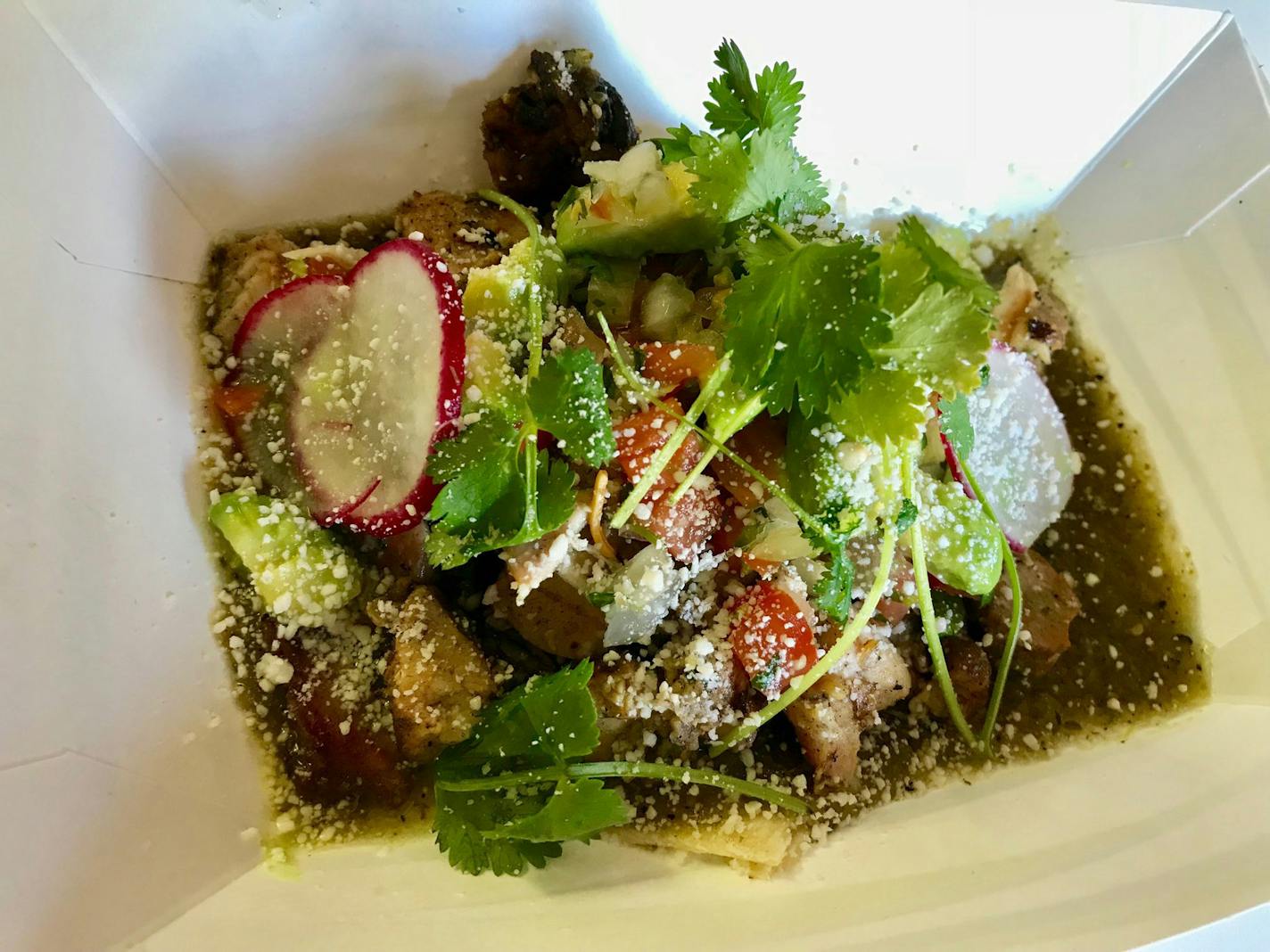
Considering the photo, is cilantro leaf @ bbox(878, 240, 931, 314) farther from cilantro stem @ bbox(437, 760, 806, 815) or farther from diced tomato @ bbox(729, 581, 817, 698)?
cilantro stem @ bbox(437, 760, 806, 815)

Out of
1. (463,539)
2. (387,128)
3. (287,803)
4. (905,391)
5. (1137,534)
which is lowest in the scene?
(1137,534)

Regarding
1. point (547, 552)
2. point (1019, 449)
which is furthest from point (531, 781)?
point (1019, 449)

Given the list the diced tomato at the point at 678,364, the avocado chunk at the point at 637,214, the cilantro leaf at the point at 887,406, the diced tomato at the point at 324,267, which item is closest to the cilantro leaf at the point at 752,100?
the avocado chunk at the point at 637,214

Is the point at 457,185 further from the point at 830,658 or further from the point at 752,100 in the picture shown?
the point at 830,658

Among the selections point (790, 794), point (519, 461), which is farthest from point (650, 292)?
point (790, 794)

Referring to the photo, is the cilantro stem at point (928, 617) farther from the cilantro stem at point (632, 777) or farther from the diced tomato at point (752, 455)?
the cilantro stem at point (632, 777)

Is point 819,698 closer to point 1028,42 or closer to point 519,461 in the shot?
point 519,461
